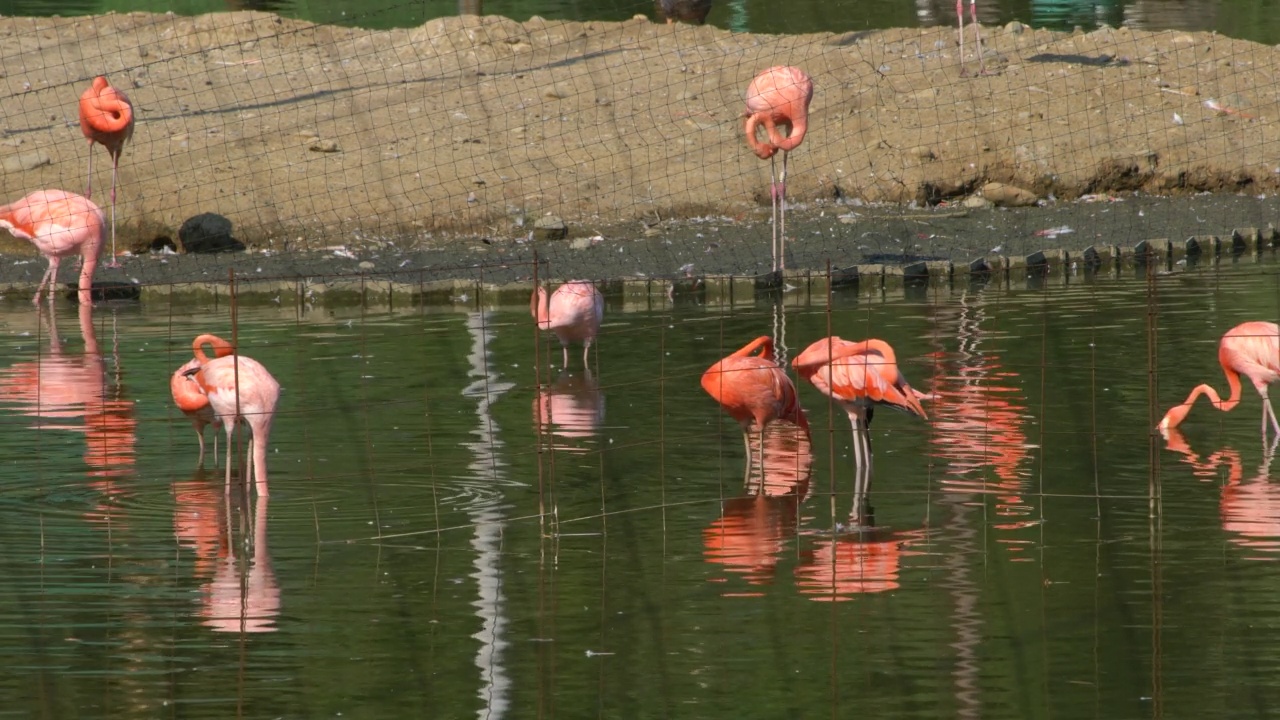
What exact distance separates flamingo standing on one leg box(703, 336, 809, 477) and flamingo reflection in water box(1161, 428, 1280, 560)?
1.87m

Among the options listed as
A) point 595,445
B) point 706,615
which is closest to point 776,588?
point 706,615

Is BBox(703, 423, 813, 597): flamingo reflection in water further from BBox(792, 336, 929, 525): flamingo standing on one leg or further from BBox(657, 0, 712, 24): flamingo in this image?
BBox(657, 0, 712, 24): flamingo

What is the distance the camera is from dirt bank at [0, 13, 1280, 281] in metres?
17.8

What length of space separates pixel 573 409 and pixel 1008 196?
30.6 feet

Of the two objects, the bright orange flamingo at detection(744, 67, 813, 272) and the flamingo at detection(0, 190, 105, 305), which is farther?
the bright orange flamingo at detection(744, 67, 813, 272)

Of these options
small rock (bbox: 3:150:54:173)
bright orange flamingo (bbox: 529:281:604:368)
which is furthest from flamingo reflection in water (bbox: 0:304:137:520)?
small rock (bbox: 3:150:54:173)

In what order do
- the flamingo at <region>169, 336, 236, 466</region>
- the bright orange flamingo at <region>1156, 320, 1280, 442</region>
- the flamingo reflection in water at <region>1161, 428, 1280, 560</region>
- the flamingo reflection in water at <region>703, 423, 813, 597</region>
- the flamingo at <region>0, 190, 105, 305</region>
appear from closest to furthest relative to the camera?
the flamingo reflection in water at <region>703, 423, 813, 597</region> → the flamingo reflection in water at <region>1161, 428, 1280, 560</region> → the flamingo at <region>169, 336, 236, 466</region> → the bright orange flamingo at <region>1156, 320, 1280, 442</region> → the flamingo at <region>0, 190, 105, 305</region>

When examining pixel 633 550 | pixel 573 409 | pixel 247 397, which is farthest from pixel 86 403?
pixel 633 550

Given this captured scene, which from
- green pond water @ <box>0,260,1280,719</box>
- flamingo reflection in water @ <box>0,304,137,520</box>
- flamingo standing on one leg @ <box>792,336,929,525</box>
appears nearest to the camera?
green pond water @ <box>0,260,1280,719</box>

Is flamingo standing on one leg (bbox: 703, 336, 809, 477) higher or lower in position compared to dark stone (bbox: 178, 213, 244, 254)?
lower

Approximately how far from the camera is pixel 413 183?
18.6 m

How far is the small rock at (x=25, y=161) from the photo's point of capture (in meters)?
18.3

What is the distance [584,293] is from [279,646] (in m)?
5.32

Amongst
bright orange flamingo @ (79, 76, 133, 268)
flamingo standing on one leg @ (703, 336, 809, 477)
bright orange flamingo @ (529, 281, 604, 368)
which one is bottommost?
flamingo standing on one leg @ (703, 336, 809, 477)
